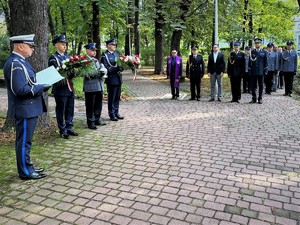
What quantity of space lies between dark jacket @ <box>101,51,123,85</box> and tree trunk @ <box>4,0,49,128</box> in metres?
1.65

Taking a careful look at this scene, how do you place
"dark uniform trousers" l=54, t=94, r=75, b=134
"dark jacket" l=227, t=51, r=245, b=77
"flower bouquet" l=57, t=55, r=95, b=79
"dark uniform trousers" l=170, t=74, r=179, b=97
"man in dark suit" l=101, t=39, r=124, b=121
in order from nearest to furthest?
1. "flower bouquet" l=57, t=55, r=95, b=79
2. "dark uniform trousers" l=54, t=94, r=75, b=134
3. "man in dark suit" l=101, t=39, r=124, b=121
4. "dark jacket" l=227, t=51, r=245, b=77
5. "dark uniform trousers" l=170, t=74, r=179, b=97

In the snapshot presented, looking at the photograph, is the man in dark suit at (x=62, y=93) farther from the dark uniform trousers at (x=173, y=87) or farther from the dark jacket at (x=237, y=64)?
the dark jacket at (x=237, y=64)

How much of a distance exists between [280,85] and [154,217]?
14440mm

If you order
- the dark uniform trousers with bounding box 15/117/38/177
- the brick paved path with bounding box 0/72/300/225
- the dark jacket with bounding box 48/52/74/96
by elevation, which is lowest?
the brick paved path with bounding box 0/72/300/225

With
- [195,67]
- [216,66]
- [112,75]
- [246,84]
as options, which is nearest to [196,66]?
[195,67]

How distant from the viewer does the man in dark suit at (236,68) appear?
12.1 meters

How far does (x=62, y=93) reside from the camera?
280 inches

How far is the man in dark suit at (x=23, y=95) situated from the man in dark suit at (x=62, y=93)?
2093 mm

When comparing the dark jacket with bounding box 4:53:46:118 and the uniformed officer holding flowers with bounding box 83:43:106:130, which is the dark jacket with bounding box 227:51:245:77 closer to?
the uniformed officer holding flowers with bounding box 83:43:106:130

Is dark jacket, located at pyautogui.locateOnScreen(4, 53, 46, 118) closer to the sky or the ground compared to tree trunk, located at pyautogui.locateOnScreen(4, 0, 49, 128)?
closer to the ground

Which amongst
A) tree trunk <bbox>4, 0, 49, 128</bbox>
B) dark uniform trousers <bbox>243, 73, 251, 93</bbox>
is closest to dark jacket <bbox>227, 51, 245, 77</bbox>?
dark uniform trousers <bbox>243, 73, 251, 93</bbox>

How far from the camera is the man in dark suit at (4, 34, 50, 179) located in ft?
15.3

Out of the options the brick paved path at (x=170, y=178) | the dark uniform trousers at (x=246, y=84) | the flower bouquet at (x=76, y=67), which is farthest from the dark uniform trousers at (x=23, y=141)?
the dark uniform trousers at (x=246, y=84)

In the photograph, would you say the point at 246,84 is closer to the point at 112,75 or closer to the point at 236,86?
the point at 236,86
